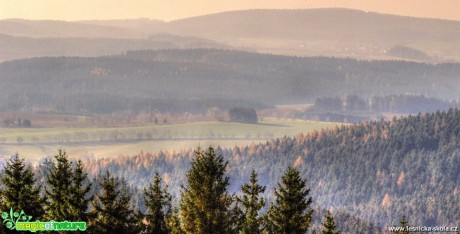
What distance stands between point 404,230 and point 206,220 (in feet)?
40.5

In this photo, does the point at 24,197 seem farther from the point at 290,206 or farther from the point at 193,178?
the point at 290,206

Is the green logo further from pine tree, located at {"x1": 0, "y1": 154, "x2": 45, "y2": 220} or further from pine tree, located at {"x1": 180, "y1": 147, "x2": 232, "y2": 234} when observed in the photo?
pine tree, located at {"x1": 180, "y1": 147, "x2": 232, "y2": 234}

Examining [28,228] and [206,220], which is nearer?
[28,228]

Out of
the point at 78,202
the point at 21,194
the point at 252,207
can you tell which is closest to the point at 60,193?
the point at 78,202

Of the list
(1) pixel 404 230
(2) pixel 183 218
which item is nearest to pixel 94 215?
(2) pixel 183 218

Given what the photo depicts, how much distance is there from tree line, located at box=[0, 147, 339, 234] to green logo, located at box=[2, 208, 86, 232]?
50 centimetres

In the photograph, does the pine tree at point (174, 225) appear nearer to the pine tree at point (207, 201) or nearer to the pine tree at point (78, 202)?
the pine tree at point (207, 201)

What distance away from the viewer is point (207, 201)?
254ft

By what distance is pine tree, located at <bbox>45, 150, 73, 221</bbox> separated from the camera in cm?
7131

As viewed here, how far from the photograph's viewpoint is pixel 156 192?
8225 cm

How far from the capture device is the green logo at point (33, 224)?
69.8m

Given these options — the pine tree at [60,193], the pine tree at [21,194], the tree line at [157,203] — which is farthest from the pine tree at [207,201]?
the pine tree at [21,194]

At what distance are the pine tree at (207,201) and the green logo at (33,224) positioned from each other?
9.41m

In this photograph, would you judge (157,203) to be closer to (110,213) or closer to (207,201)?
(207,201)
